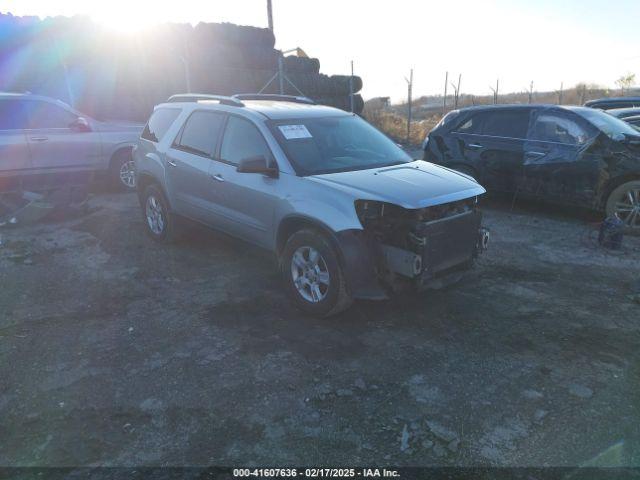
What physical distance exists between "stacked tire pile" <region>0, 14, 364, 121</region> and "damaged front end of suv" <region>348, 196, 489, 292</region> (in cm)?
1063

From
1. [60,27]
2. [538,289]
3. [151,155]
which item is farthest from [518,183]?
[60,27]

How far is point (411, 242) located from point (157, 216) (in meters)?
3.71

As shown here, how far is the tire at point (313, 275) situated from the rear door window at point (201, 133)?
1616mm

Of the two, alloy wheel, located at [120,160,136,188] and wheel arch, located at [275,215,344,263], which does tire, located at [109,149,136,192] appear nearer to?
alloy wheel, located at [120,160,136,188]

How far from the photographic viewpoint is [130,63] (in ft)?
41.8

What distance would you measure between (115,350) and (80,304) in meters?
1.15

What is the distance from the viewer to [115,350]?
12.7 ft

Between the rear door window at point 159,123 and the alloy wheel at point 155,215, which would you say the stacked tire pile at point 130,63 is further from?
the alloy wheel at point 155,215

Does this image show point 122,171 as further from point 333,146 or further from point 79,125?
point 333,146

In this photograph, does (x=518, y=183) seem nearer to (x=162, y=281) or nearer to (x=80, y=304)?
(x=162, y=281)

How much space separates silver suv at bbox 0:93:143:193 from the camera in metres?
8.03

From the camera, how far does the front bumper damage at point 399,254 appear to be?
386cm

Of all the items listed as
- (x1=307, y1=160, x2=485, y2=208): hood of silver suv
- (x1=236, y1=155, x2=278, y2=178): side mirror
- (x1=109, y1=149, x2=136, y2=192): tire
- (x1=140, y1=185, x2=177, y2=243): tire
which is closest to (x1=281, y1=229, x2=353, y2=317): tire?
(x1=307, y1=160, x2=485, y2=208): hood of silver suv

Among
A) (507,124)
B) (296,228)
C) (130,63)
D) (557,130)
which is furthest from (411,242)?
(130,63)
